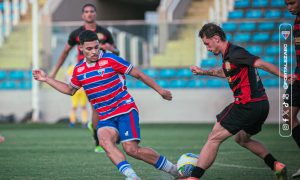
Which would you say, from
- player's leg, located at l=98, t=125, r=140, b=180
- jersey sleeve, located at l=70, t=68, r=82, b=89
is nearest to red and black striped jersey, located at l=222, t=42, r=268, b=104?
player's leg, located at l=98, t=125, r=140, b=180

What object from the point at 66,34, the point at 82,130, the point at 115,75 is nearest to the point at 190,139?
the point at 82,130

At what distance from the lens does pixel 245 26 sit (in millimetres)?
21266

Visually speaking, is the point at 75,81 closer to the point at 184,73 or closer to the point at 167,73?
the point at 184,73

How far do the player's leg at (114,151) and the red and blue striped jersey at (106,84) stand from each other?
0.61ft

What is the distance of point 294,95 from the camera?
26.9 ft

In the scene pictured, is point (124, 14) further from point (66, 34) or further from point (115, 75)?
point (115, 75)

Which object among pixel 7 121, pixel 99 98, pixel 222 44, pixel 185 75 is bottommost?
pixel 7 121

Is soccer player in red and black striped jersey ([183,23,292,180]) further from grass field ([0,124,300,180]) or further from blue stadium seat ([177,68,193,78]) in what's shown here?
blue stadium seat ([177,68,193,78])

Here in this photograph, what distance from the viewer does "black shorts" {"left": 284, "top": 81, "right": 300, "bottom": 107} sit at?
8.19m

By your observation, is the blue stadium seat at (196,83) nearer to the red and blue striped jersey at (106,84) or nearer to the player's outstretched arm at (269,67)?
the red and blue striped jersey at (106,84)

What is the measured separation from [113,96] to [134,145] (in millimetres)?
571

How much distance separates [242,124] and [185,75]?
1383 cm

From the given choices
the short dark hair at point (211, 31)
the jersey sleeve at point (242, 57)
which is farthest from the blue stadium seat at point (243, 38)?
the jersey sleeve at point (242, 57)

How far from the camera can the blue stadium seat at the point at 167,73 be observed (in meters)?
21.1
